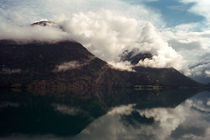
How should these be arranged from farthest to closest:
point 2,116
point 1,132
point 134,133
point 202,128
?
1. point 2,116
2. point 202,128
3. point 134,133
4. point 1,132

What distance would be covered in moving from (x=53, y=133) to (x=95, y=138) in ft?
48.6

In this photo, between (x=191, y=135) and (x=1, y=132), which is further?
(x=191, y=135)

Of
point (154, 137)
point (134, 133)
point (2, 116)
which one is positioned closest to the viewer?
point (154, 137)

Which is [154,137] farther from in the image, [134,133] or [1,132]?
[1,132]

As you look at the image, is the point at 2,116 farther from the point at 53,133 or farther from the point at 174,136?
the point at 174,136

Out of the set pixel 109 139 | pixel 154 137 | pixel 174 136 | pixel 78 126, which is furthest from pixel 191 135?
pixel 78 126

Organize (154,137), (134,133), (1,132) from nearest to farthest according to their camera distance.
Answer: (1,132) → (154,137) → (134,133)

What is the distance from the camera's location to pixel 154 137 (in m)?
64.5

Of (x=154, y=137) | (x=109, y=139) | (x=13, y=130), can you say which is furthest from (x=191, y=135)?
(x=13, y=130)

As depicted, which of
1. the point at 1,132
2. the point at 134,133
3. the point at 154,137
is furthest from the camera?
the point at 134,133

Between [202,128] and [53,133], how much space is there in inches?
2204

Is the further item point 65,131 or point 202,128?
point 202,128

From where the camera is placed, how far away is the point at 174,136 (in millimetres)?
65312

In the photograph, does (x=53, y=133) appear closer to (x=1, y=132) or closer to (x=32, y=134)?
(x=32, y=134)
